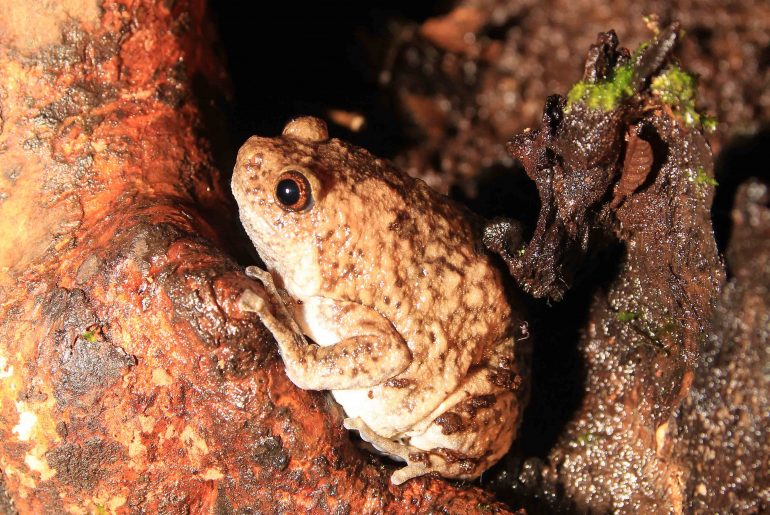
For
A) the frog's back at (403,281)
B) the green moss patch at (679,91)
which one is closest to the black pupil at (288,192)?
the frog's back at (403,281)

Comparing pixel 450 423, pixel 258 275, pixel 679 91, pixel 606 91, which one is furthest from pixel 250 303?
pixel 679 91

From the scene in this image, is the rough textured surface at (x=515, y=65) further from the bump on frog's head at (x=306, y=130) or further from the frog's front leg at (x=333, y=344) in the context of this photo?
the frog's front leg at (x=333, y=344)

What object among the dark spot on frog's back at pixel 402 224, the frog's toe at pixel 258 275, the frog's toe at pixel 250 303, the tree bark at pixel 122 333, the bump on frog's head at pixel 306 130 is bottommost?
the tree bark at pixel 122 333

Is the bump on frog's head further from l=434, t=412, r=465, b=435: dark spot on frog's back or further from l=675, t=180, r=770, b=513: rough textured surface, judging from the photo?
l=675, t=180, r=770, b=513: rough textured surface

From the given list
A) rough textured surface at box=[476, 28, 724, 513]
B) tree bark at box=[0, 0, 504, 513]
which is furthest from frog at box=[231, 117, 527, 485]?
rough textured surface at box=[476, 28, 724, 513]

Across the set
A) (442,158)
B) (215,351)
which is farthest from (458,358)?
(442,158)

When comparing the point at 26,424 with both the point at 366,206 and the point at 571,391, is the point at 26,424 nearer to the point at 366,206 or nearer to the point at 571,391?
the point at 366,206
